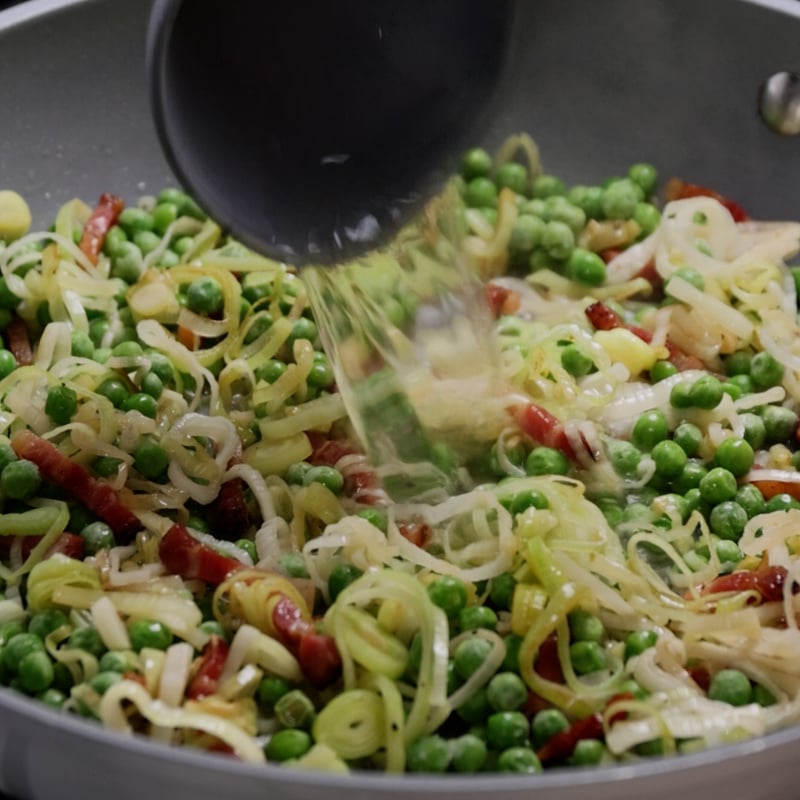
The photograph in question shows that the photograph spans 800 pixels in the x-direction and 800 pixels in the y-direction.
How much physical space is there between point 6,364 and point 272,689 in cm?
120

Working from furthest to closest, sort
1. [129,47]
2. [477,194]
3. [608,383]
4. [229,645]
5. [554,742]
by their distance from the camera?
[477,194] < [129,47] < [608,383] < [229,645] < [554,742]

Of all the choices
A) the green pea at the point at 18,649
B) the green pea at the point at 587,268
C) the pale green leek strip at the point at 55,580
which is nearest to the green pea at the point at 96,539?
the pale green leek strip at the point at 55,580

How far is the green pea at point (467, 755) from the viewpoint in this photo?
231cm

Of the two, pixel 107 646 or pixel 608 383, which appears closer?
pixel 107 646

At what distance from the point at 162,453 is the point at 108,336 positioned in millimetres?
520

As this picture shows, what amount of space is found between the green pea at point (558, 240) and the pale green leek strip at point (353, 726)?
1585 mm

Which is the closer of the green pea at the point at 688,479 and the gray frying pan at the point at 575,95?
the green pea at the point at 688,479

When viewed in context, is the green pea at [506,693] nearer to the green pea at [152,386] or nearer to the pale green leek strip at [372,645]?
the pale green leek strip at [372,645]

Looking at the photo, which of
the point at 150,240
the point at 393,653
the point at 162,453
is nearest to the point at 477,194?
the point at 150,240

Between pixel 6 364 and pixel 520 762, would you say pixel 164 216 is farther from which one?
pixel 520 762

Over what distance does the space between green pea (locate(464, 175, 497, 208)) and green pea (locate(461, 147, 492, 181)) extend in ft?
0.18

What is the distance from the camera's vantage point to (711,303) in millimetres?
3277

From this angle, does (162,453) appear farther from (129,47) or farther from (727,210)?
(727,210)

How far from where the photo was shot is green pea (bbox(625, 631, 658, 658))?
2.51 metres
